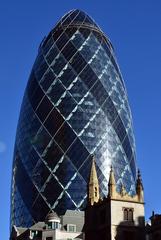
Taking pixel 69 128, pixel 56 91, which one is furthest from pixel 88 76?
pixel 69 128

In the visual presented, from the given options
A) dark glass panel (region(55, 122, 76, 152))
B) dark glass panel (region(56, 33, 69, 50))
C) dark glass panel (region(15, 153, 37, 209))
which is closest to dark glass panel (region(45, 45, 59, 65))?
dark glass panel (region(56, 33, 69, 50))

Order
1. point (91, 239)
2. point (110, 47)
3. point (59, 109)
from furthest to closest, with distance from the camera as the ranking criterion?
point (110, 47) → point (59, 109) → point (91, 239)

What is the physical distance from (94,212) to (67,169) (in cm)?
2075

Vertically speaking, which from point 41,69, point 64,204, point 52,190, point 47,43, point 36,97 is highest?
point 47,43

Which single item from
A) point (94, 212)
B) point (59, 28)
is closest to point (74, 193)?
point (94, 212)

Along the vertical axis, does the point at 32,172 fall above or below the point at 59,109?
below

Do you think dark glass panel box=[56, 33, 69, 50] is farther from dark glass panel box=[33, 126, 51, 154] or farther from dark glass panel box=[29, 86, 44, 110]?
dark glass panel box=[33, 126, 51, 154]

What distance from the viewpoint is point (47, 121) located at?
8062cm

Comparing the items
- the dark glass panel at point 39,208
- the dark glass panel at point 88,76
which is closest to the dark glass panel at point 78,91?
the dark glass panel at point 88,76

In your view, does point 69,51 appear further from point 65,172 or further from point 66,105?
point 65,172

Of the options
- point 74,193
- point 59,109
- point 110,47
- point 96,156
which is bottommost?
point 74,193

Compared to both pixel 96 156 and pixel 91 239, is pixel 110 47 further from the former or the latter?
pixel 91 239

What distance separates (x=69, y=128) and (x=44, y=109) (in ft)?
15.4

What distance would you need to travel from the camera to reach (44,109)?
81625 mm
